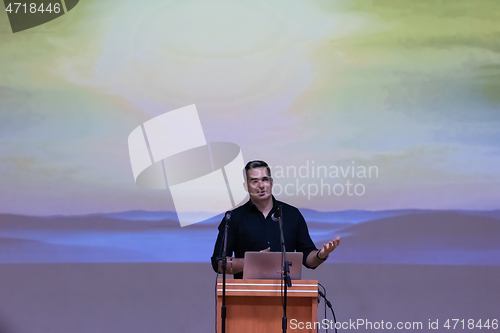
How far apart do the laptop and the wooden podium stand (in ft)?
0.25

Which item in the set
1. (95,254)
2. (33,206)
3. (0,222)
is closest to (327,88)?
(95,254)

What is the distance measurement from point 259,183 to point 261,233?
34 centimetres

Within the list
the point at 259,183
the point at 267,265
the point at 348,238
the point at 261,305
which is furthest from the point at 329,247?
the point at 348,238

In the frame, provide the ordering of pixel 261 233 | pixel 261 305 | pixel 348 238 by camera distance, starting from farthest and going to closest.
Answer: pixel 348 238
pixel 261 233
pixel 261 305

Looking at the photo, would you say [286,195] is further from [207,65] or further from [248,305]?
[248,305]

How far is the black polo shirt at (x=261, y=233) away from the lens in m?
3.42

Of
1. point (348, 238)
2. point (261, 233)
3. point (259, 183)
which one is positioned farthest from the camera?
point (348, 238)

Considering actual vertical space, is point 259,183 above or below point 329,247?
above

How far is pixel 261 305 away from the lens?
278 cm

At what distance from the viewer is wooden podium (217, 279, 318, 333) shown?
2.73 m

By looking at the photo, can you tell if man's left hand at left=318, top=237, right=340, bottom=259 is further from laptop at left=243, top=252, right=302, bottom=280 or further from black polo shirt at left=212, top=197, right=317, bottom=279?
black polo shirt at left=212, top=197, right=317, bottom=279

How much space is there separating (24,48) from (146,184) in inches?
65.8

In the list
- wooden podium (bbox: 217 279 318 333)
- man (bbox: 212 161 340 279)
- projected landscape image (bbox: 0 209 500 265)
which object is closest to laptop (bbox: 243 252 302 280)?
wooden podium (bbox: 217 279 318 333)

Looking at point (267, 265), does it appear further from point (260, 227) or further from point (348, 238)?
point (348, 238)
